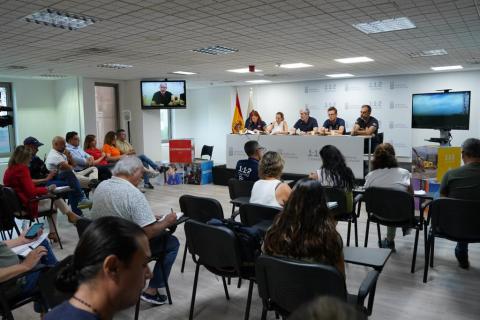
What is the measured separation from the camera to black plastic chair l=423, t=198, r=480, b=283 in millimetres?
3143

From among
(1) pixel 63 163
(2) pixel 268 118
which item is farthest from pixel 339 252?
(2) pixel 268 118

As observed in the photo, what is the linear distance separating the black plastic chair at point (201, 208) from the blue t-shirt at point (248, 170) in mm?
1172

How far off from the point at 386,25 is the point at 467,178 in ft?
6.51

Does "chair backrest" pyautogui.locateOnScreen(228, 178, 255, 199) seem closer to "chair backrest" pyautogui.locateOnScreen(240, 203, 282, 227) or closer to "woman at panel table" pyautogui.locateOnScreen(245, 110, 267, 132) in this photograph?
"chair backrest" pyautogui.locateOnScreen(240, 203, 282, 227)

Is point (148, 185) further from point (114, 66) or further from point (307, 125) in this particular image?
point (307, 125)

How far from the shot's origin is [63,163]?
558 cm

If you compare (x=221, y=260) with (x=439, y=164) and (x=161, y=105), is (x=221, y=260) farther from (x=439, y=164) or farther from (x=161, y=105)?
(x=161, y=105)

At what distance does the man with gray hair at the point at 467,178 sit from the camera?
347 centimetres

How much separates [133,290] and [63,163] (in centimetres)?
492

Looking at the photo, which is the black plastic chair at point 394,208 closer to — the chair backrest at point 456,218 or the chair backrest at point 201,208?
the chair backrest at point 456,218

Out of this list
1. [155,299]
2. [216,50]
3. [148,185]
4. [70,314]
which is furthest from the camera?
[148,185]

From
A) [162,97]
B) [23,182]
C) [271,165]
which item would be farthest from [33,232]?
[162,97]

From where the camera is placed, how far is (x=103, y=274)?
1.13 metres

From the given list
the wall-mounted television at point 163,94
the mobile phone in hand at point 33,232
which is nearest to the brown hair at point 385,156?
the mobile phone in hand at point 33,232
